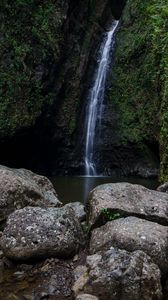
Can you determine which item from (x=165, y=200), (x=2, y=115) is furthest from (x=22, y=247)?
(x=2, y=115)

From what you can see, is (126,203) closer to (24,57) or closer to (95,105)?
(24,57)

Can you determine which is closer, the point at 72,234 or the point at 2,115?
the point at 72,234

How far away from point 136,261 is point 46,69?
11687 millimetres

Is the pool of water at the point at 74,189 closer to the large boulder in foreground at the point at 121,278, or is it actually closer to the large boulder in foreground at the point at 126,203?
the large boulder in foreground at the point at 126,203

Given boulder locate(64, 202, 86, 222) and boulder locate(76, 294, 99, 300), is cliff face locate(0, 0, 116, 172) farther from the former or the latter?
boulder locate(76, 294, 99, 300)

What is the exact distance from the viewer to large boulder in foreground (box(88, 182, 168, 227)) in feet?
24.2

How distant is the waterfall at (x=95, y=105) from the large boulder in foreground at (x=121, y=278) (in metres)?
11.6

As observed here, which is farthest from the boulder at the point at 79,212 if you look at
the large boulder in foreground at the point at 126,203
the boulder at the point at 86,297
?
the boulder at the point at 86,297

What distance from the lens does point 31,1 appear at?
649 inches

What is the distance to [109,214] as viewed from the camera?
24.1 feet

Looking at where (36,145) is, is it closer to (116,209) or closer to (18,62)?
(18,62)

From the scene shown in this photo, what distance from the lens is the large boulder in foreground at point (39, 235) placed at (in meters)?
6.58

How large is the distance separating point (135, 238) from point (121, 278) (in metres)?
1.01

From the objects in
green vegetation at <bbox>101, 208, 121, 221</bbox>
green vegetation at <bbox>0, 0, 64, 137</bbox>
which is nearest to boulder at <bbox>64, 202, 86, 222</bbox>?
green vegetation at <bbox>101, 208, 121, 221</bbox>
